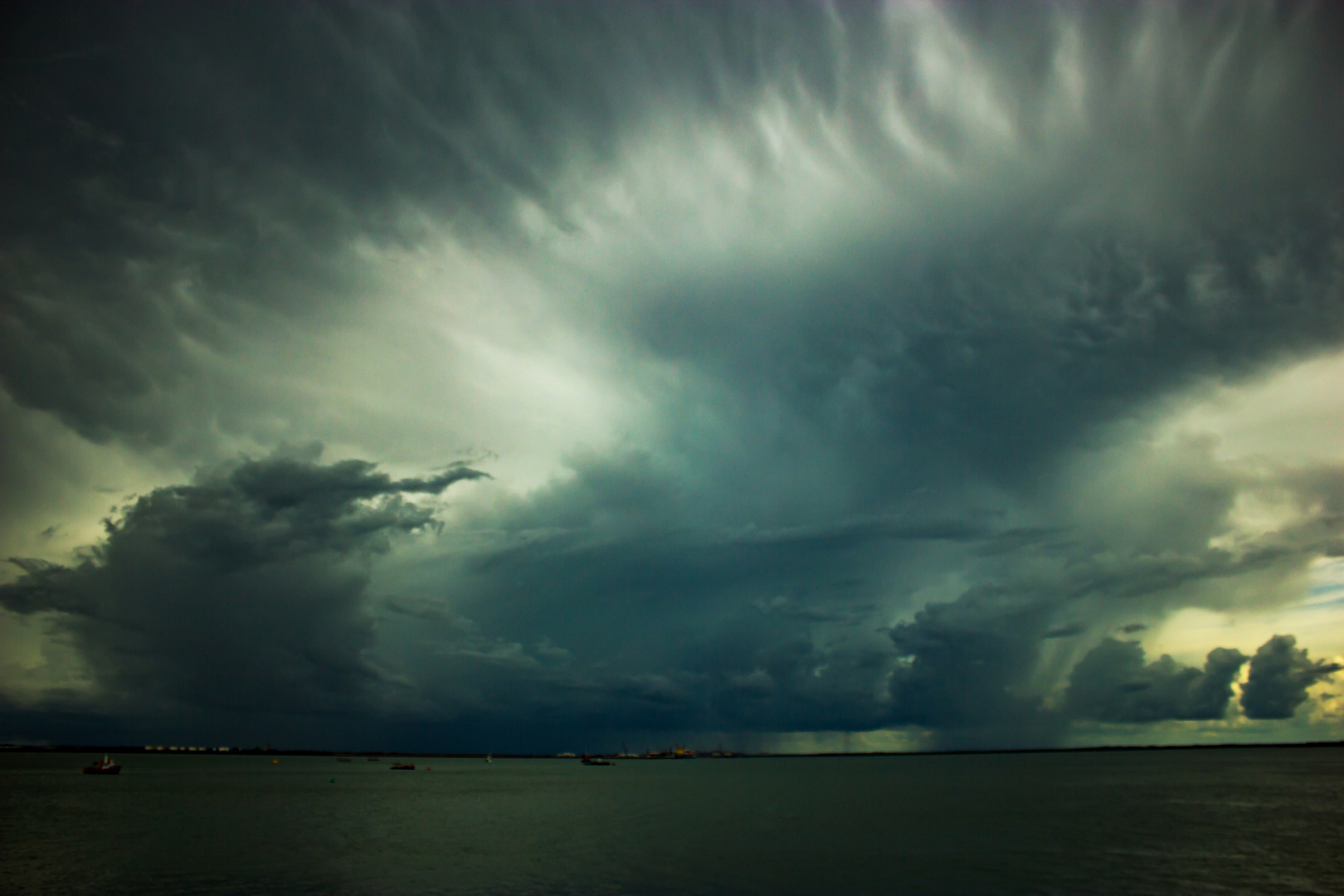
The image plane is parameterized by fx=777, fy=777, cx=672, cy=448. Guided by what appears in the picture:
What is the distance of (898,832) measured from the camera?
100500 millimetres

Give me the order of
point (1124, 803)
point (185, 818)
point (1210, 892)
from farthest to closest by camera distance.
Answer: point (1124, 803)
point (185, 818)
point (1210, 892)

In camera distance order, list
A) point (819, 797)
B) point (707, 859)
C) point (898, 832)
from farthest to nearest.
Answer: point (819, 797) < point (898, 832) < point (707, 859)

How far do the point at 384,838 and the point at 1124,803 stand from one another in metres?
128

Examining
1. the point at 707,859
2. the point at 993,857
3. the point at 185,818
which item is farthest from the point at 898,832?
the point at 185,818

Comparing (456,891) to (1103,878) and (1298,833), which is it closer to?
(1103,878)

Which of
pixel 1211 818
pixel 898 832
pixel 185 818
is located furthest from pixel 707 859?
pixel 185 818

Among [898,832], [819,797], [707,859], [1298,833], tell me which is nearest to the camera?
[707,859]

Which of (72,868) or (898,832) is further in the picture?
(898,832)

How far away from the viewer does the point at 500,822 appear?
117 metres

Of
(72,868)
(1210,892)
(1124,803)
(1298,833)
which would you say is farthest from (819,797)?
(72,868)

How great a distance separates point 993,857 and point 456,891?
5306 centimetres

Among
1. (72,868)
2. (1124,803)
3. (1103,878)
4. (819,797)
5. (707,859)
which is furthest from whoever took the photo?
(819,797)

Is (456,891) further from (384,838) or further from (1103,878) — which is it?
(1103,878)

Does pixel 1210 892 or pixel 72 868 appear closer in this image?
pixel 1210 892
